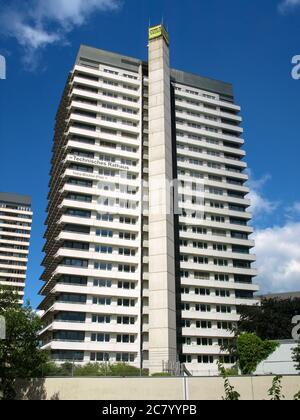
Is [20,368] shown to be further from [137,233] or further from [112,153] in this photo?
[112,153]

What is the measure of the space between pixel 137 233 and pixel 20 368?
4509 cm

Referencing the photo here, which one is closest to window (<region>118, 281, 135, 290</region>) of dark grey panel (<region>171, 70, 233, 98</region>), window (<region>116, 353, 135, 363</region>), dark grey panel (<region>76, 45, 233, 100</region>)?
window (<region>116, 353, 135, 363</region>)

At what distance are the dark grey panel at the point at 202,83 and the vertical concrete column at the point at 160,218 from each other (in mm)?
11182

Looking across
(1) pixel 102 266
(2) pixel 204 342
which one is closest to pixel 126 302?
(1) pixel 102 266

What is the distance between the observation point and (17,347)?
40688 mm

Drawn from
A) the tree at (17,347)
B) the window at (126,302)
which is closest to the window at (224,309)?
the window at (126,302)

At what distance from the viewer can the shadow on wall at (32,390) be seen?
39.2 meters

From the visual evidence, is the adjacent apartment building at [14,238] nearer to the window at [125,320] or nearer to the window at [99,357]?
the window at [125,320]

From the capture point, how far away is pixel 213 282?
8438cm

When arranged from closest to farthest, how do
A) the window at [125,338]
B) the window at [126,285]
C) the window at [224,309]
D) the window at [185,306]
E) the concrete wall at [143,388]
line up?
the concrete wall at [143,388] < the window at [125,338] < the window at [126,285] < the window at [185,306] < the window at [224,309]

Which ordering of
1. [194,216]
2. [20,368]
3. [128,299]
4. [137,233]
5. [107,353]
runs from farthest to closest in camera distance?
[194,216] < [137,233] < [128,299] < [107,353] < [20,368]

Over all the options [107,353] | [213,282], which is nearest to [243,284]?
[213,282]

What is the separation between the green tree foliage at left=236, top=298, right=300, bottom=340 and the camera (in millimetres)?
71375

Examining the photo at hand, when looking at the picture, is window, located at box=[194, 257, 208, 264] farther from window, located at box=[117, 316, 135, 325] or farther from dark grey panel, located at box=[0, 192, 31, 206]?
dark grey panel, located at box=[0, 192, 31, 206]
